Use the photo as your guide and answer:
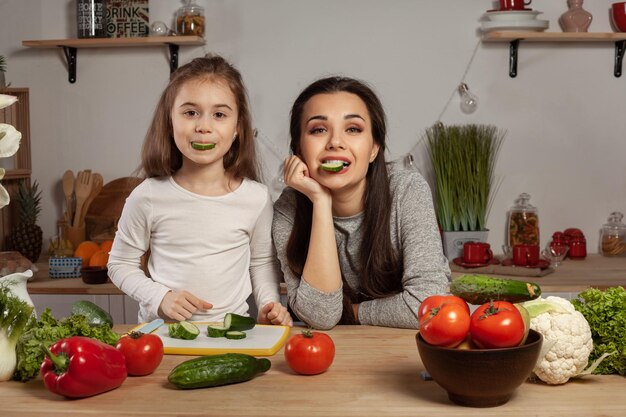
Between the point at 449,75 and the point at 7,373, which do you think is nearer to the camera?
the point at 7,373

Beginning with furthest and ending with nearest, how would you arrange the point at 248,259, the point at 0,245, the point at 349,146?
the point at 0,245
the point at 248,259
the point at 349,146

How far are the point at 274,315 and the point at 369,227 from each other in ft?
1.23

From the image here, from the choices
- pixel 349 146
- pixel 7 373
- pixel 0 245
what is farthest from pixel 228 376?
pixel 0 245

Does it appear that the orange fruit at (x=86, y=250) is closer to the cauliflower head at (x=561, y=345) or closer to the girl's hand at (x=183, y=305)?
the girl's hand at (x=183, y=305)

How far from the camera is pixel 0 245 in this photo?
3.59m

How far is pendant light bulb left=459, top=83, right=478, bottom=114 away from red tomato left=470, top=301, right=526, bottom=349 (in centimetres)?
247

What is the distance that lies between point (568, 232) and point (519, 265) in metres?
0.49

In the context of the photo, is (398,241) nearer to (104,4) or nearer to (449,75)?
(449,75)

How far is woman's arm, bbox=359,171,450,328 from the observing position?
6.44 ft

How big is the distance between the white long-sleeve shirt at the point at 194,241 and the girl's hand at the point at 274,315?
0.16 meters

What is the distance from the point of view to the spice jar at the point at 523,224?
362 centimetres

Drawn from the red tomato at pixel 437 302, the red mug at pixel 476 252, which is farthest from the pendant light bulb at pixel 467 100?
the red tomato at pixel 437 302

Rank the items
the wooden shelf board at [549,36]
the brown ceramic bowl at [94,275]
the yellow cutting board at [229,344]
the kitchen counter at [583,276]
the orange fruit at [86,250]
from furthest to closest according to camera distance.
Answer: the wooden shelf board at [549,36], the orange fruit at [86,250], the brown ceramic bowl at [94,275], the kitchen counter at [583,276], the yellow cutting board at [229,344]

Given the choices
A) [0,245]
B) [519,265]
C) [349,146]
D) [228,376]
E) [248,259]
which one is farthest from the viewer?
[0,245]
